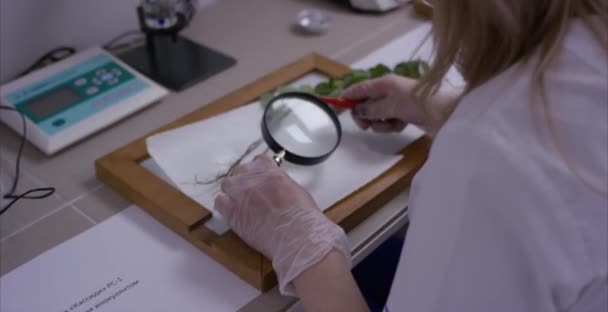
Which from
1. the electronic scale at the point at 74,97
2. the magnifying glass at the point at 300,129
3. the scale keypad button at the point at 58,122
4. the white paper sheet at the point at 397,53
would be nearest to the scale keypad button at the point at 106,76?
the electronic scale at the point at 74,97

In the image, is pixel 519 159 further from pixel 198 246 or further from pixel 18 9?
pixel 18 9

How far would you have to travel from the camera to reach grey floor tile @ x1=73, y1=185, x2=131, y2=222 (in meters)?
0.90

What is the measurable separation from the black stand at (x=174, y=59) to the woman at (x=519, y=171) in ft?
2.12

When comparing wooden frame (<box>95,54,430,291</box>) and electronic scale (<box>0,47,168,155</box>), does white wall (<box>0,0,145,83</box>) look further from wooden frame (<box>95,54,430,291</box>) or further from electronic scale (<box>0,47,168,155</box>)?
wooden frame (<box>95,54,430,291</box>)

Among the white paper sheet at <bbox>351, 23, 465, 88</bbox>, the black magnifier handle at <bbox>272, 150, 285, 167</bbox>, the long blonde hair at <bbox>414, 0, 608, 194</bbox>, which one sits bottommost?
the white paper sheet at <bbox>351, 23, 465, 88</bbox>

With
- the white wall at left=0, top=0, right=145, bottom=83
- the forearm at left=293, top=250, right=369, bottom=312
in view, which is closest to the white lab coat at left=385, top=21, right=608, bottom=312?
the forearm at left=293, top=250, right=369, bottom=312

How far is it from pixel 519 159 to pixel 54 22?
38.7 inches

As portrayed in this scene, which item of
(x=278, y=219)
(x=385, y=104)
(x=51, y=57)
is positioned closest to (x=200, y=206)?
(x=278, y=219)

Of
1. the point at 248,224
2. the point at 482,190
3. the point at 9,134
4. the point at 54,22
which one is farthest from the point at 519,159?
the point at 54,22

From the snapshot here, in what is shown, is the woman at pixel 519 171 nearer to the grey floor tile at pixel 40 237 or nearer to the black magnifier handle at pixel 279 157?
the black magnifier handle at pixel 279 157

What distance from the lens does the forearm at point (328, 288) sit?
0.73m

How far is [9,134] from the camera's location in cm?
107

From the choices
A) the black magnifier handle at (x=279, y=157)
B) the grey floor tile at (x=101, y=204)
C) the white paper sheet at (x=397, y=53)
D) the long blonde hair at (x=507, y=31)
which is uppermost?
the long blonde hair at (x=507, y=31)

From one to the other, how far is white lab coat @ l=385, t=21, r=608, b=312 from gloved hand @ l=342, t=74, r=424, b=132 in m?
0.40
